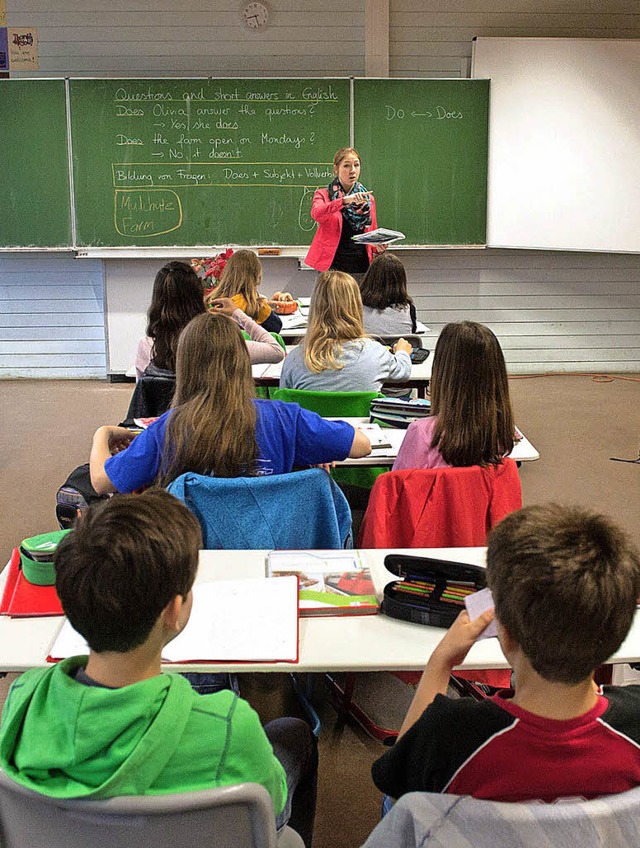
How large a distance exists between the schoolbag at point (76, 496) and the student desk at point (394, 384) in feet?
3.17

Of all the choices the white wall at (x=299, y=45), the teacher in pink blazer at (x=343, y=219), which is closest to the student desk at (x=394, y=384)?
the teacher in pink blazer at (x=343, y=219)

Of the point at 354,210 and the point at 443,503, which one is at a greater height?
the point at 354,210

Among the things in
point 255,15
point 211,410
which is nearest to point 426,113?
point 255,15

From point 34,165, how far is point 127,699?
6.28 m

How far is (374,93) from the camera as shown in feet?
22.2

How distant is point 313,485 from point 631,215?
5.45 m

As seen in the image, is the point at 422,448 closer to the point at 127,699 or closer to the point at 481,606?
the point at 481,606

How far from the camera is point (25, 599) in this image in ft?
6.18

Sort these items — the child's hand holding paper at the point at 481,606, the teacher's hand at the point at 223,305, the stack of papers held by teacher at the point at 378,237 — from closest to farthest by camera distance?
the child's hand holding paper at the point at 481,606
the teacher's hand at the point at 223,305
the stack of papers held by teacher at the point at 378,237

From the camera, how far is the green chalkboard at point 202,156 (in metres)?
6.75

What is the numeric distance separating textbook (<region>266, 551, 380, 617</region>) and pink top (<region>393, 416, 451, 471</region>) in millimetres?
582

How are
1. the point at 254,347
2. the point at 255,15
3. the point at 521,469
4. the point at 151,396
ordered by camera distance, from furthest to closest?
the point at 255,15, the point at 521,469, the point at 254,347, the point at 151,396

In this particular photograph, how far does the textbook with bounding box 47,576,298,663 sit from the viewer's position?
1651 mm

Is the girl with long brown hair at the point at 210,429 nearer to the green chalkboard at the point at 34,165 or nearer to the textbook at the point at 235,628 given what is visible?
the textbook at the point at 235,628
